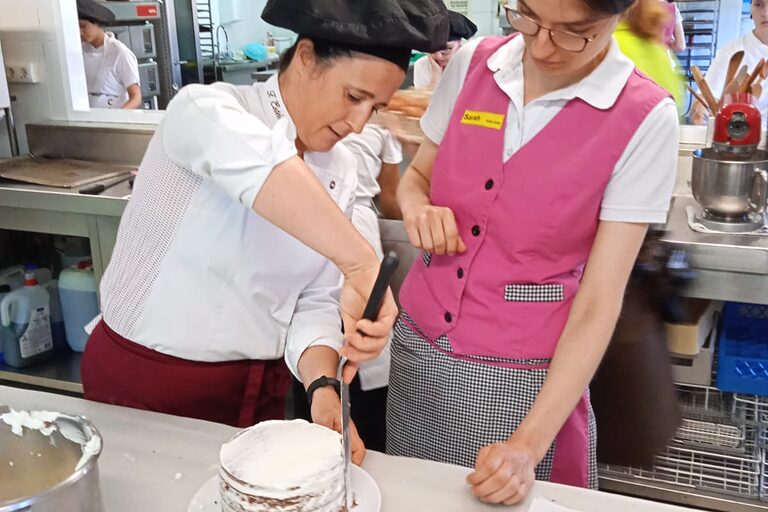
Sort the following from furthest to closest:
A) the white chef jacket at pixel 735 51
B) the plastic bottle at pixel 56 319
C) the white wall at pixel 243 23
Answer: the white wall at pixel 243 23 < the white chef jacket at pixel 735 51 < the plastic bottle at pixel 56 319

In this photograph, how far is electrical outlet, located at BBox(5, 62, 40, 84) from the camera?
9.67 feet

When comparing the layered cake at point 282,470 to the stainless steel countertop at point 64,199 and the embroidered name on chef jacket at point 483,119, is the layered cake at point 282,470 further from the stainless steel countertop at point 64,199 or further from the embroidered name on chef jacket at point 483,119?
the stainless steel countertop at point 64,199

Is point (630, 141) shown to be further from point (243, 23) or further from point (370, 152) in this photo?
point (243, 23)

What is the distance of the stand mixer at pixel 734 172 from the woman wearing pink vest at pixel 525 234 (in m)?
0.92

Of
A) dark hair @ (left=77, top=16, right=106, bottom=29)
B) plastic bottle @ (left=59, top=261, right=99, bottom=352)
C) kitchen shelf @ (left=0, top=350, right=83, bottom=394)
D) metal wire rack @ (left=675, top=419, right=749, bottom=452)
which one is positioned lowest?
kitchen shelf @ (left=0, top=350, right=83, bottom=394)

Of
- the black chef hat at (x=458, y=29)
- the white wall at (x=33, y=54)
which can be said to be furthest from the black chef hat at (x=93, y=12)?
the black chef hat at (x=458, y=29)

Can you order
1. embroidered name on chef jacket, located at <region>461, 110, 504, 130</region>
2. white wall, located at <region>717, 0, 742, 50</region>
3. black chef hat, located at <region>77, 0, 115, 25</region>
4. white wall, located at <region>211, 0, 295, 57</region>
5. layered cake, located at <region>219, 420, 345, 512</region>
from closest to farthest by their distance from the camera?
1. layered cake, located at <region>219, 420, 345, 512</region>
2. embroidered name on chef jacket, located at <region>461, 110, 504, 130</region>
3. black chef hat, located at <region>77, 0, 115, 25</region>
4. white wall, located at <region>717, 0, 742, 50</region>
5. white wall, located at <region>211, 0, 295, 57</region>

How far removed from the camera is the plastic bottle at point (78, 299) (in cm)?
273

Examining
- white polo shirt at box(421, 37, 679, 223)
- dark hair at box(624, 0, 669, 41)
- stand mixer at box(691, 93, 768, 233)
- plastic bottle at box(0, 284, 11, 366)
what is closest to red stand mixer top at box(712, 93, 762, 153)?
stand mixer at box(691, 93, 768, 233)

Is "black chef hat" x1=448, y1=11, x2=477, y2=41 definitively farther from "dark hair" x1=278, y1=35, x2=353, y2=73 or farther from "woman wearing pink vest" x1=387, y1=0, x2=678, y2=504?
"dark hair" x1=278, y1=35, x2=353, y2=73

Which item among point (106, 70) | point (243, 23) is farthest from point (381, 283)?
point (243, 23)

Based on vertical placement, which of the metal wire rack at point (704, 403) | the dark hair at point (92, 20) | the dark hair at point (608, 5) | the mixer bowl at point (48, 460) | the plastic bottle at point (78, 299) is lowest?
the metal wire rack at point (704, 403)

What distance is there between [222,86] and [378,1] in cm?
28

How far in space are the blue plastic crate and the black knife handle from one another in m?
1.49
